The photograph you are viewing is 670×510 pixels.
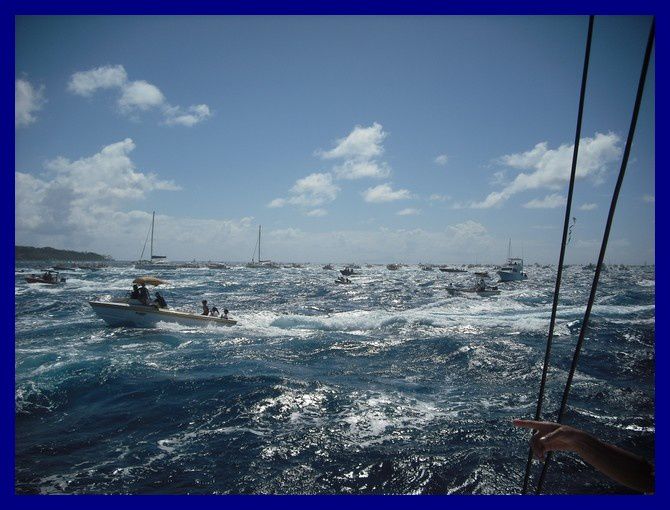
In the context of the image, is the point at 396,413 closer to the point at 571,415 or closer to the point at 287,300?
the point at 571,415

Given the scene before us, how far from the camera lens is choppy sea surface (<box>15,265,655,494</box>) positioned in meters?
7.08

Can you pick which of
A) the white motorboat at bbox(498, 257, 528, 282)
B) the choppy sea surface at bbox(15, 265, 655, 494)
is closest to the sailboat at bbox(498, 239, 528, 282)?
the white motorboat at bbox(498, 257, 528, 282)

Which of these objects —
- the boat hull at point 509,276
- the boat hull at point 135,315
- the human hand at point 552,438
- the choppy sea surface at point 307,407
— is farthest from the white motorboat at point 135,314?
the boat hull at point 509,276

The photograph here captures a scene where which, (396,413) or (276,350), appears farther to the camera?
(276,350)

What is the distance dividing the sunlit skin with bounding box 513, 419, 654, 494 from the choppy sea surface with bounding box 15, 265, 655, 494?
17.4 ft

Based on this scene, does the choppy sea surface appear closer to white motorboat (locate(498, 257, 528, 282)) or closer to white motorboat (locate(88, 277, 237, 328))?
white motorboat (locate(88, 277, 237, 328))

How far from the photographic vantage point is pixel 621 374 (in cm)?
1385

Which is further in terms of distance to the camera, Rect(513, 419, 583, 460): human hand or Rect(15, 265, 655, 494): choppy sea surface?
Rect(15, 265, 655, 494): choppy sea surface

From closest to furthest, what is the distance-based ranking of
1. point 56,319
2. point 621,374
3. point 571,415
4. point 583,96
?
point 583,96 → point 571,415 → point 621,374 → point 56,319

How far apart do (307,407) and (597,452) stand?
9.03 meters
